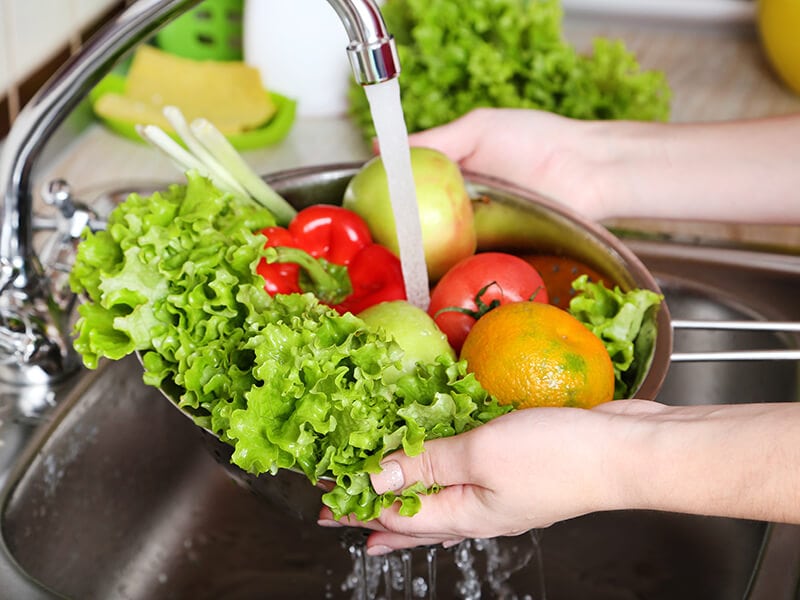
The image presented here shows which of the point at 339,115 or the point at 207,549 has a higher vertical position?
the point at 339,115

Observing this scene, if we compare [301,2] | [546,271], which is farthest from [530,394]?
[301,2]

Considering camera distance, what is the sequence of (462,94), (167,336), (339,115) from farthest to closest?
(339,115) < (462,94) < (167,336)

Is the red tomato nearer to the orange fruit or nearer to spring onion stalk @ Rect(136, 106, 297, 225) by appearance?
the orange fruit

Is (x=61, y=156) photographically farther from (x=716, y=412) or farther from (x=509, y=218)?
(x=716, y=412)

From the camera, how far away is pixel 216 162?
94 centimetres

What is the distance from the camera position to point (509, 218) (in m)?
0.97

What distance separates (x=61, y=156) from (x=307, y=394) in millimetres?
840

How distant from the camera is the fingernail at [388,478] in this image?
643mm

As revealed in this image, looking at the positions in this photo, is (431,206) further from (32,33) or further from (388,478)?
(32,33)

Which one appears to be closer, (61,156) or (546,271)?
(546,271)

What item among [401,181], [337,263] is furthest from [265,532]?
[401,181]

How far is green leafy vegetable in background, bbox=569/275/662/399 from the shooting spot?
81 cm

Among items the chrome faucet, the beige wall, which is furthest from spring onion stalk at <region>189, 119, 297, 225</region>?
the beige wall

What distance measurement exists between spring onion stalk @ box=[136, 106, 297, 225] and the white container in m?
0.51
